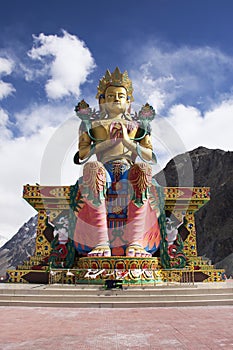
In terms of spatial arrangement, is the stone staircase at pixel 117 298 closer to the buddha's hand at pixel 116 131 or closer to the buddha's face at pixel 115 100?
the buddha's hand at pixel 116 131

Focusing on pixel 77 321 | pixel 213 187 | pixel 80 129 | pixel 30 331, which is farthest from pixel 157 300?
pixel 213 187

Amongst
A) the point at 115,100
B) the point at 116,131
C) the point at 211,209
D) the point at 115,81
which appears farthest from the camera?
the point at 211,209

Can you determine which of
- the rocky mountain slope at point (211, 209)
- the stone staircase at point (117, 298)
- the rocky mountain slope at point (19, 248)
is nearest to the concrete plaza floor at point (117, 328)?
the stone staircase at point (117, 298)

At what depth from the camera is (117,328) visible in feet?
16.7

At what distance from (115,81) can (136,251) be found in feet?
22.6

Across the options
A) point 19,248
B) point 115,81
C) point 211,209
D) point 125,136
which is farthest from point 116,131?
point 19,248

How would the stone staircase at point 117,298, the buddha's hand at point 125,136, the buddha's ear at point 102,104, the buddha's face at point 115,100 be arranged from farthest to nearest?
the buddha's ear at point 102,104 < the buddha's face at point 115,100 < the buddha's hand at point 125,136 < the stone staircase at point 117,298

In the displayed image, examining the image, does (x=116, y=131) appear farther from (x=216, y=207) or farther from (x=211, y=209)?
(x=211, y=209)

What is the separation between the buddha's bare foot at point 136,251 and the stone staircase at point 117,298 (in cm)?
215

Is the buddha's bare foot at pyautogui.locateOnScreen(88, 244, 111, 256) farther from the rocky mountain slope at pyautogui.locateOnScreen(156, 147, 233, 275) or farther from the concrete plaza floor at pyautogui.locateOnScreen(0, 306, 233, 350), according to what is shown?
the rocky mountain slope at pyautogui.locateOnScreen(156, 147, 233, 275)

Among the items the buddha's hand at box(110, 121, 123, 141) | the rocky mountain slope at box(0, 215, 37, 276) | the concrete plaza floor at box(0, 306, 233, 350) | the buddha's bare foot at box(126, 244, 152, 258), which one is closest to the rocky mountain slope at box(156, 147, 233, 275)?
the buddha's hand at box(110, 121, 123, 141)

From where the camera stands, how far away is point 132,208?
10.9 m

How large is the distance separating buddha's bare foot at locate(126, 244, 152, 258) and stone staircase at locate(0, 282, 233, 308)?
2.15m

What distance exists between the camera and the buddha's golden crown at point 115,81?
13.6 metres
